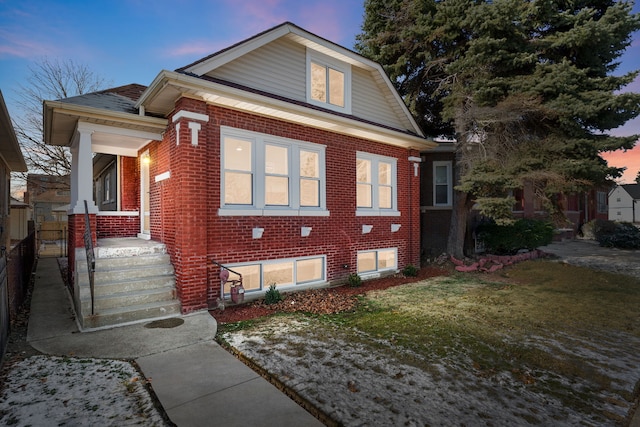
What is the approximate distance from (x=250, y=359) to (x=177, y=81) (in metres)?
4.98

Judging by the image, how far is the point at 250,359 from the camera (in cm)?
448

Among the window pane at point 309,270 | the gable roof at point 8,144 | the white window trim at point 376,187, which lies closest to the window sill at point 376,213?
the white window trim at point 376,187

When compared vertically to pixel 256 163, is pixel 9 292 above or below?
below

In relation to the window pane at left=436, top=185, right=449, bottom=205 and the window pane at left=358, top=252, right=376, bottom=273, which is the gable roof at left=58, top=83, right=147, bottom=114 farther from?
the window pane at left=436, top=185, right=449, bottom=205

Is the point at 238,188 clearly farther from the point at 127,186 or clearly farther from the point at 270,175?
the point at 127,186

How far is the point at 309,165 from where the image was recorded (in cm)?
901

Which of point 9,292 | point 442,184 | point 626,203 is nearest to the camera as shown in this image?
point 9,292

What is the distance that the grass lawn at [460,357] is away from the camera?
3.39 m

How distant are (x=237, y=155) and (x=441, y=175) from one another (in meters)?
9.90

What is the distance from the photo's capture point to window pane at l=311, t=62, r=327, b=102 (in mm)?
9242

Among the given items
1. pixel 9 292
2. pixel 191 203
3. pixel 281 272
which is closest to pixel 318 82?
pixel 191 203

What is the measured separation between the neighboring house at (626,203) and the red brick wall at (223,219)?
67.2m

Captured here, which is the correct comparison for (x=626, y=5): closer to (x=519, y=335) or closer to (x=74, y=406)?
(x=519, y=335)

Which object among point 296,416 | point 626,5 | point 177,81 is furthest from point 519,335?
point 626,5
